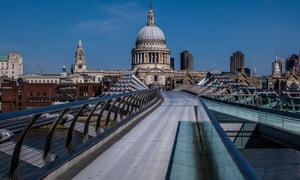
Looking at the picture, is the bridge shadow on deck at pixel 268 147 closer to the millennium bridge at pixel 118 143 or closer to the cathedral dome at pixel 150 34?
the millennium bridge at pixel 118 143

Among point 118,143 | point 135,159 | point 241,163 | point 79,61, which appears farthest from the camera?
point 79,61

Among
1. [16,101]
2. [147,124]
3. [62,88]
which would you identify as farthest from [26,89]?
[147,124]

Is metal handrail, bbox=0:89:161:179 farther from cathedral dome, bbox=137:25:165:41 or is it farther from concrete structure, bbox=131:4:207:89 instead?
cathedral dome, bbox=137:25:165:41

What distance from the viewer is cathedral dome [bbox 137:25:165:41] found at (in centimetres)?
16088

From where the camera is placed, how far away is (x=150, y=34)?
161500 mm

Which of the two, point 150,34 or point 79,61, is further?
point 79,61

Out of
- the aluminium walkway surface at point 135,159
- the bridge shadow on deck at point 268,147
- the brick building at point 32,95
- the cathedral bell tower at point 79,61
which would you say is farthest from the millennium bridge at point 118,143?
the cathedral bell tower at point 79,61

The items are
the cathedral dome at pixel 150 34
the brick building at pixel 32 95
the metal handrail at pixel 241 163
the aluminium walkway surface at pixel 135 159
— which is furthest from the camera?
the cathedral dome at pixel 150 34

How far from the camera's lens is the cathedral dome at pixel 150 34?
528ft

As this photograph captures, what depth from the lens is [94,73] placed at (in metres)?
188

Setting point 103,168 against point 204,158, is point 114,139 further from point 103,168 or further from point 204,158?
point 204,158

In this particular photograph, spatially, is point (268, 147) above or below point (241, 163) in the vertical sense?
below

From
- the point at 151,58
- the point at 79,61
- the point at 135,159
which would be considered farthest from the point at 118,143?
the point at 79,61

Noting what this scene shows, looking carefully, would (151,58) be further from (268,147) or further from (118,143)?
(118,143)
